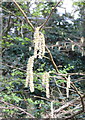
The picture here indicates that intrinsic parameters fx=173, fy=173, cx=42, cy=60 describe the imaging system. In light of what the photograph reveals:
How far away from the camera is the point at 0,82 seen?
1.22m

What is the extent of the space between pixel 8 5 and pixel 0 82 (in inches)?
30.8

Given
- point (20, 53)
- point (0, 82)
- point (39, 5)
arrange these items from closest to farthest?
point (0, 82)
point (39, 5)
point (20, 53)

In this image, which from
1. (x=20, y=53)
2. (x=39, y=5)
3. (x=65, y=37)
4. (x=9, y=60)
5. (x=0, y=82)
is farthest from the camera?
(x=65, y=37)

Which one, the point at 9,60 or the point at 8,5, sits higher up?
the point at 8,5

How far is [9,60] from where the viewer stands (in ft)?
5.69

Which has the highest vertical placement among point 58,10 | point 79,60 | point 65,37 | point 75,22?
point 58,10

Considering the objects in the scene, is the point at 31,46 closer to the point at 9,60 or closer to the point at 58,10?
the point at 9,60

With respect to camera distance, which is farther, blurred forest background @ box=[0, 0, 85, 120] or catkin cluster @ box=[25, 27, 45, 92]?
blurred forest background @ box=[0, 0, 85, 120]

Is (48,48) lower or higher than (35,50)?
lower

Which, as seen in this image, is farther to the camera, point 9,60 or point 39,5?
point 9,60

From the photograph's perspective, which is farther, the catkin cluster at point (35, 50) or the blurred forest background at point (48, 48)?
the blurred forest background at point (48, 48)

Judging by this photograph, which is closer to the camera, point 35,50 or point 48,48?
point 35,50

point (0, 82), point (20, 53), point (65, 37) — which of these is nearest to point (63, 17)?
point (65, 37)

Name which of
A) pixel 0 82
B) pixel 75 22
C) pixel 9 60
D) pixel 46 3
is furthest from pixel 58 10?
pixel 0 82
